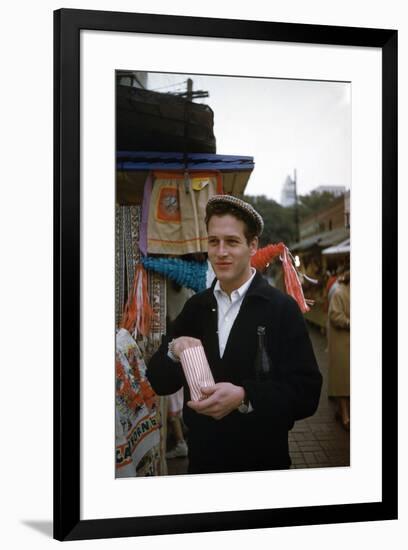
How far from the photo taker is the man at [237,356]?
292cm

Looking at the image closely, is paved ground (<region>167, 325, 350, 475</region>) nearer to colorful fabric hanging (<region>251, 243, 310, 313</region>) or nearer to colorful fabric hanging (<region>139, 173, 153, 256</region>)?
colorful fabric hanging (<region>251, 243, 310, 313</region>)

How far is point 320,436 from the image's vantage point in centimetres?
303

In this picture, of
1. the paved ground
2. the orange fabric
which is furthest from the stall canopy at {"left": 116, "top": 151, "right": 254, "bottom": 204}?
the paved ground

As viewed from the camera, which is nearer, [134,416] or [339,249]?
[134,416]

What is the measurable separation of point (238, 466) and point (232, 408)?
243 mm

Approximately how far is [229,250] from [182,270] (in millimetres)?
214

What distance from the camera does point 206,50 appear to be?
2.88 m

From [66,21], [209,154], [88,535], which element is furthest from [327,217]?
Result: [88,535]

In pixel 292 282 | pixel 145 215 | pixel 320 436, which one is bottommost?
pixel 320 436

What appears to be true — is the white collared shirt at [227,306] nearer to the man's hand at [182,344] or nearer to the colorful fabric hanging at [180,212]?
the man's hand at [182,344]

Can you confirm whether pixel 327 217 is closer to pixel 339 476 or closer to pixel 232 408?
pixel 232 408

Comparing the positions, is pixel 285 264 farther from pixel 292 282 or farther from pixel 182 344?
pixel 182 344

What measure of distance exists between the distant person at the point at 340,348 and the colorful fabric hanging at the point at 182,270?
58 centimetres

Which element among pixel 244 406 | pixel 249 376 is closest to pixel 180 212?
pixel 249 376
